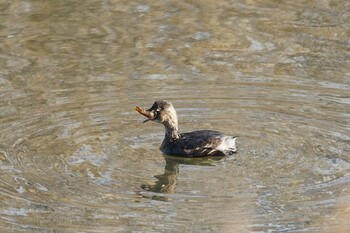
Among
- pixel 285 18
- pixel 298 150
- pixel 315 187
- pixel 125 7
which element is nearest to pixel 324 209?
pixel 315 187

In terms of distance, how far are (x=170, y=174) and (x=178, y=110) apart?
83.6 inches

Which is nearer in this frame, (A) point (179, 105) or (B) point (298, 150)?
(B) point (298, 150)

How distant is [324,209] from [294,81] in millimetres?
4395

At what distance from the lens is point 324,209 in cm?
1003

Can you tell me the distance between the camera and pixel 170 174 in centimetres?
1134

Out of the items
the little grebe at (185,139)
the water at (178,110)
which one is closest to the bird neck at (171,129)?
the little grebe at (185,139)

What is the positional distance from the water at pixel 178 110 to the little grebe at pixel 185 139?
0.11 metres

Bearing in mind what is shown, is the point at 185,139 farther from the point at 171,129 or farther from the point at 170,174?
the point at 170,174

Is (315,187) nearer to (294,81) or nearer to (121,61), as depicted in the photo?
(294,81)

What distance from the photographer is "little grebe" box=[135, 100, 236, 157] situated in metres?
11.8

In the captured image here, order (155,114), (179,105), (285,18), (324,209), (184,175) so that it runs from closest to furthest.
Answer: (324,209) < (184,175) < (155,114) < (179,105) < (285,18)

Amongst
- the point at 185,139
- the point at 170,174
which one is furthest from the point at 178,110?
the point at 170,174

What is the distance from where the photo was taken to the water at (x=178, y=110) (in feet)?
33.3

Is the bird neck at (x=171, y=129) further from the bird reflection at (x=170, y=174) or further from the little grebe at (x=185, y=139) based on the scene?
the bird reflection at (x=170, y=174)
